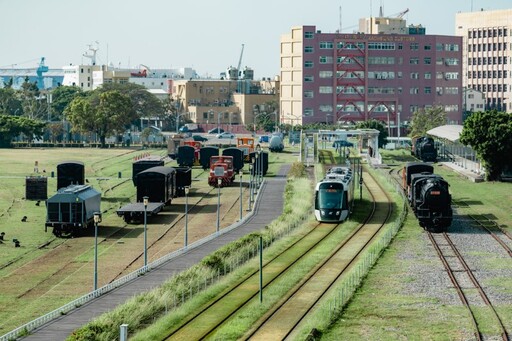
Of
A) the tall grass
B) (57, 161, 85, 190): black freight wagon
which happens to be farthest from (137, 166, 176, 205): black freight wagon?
the tall grass

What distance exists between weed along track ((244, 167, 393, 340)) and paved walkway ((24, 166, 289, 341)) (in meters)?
7.63

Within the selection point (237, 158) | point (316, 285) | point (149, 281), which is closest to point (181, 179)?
point (237, 158)

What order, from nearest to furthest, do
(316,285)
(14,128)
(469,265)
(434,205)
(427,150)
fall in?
(316,285) < (469,265) < (434,205) < (427,150) < (14,128)

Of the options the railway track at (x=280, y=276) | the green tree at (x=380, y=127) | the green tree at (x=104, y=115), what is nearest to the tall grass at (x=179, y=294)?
the railway track at (x=280, y=276)

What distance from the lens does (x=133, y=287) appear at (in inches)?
2217

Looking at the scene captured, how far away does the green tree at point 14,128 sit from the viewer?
7574 inches

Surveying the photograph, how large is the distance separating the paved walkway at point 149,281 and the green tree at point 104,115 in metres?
97.2

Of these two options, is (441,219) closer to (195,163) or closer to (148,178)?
(148,178)

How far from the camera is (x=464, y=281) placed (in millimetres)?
59250

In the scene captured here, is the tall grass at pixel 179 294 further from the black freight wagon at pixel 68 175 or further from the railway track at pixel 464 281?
the black freight wagon at pixel 68 175

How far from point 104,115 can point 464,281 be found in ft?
460

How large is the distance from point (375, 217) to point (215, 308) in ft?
126

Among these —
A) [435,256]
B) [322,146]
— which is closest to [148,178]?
[435,256]

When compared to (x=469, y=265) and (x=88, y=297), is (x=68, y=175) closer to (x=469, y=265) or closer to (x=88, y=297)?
(x=469, y=265)
